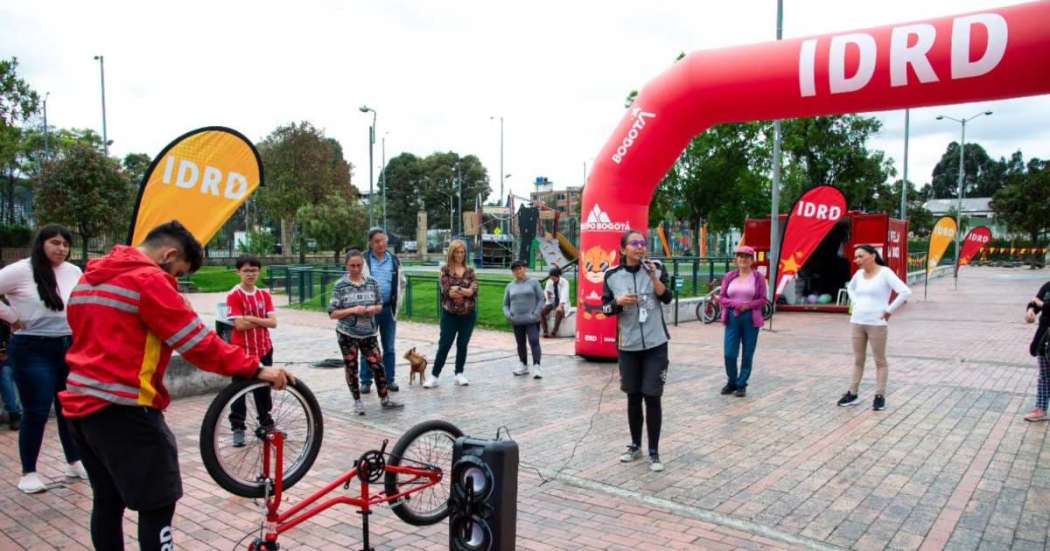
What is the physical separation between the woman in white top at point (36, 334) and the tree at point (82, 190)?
90.8ft

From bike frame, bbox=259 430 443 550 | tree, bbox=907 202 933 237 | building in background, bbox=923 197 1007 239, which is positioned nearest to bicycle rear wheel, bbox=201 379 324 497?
bike frame, bbox=259 430 443 550

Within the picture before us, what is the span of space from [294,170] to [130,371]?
44.7 metres

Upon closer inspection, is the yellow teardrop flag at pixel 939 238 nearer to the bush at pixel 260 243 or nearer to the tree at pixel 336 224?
the tree at pixel 336 224

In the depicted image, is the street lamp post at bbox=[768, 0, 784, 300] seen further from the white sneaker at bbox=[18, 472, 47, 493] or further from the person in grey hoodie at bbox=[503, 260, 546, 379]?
the white sneaker at bbox=[18, 472, 47, 493]

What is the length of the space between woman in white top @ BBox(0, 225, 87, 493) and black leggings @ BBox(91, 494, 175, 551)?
2.14m

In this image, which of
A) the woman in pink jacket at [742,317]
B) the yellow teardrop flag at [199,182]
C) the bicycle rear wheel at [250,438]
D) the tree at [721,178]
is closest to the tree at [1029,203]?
the tree at [721,178]

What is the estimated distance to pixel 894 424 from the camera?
6527 millimetres

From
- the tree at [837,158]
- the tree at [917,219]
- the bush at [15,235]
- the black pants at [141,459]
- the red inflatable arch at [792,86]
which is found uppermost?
the tree at [837,158]

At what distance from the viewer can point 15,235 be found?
3500 centimetres

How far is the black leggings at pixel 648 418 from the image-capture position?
5242 mm

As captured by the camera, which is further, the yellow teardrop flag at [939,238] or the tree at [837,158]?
the tree at [837,158]

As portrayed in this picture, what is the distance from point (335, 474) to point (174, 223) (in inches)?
106

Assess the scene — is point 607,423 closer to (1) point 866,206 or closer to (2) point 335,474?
(2) point 335,474

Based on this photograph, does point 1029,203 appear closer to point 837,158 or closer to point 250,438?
point 837,158
